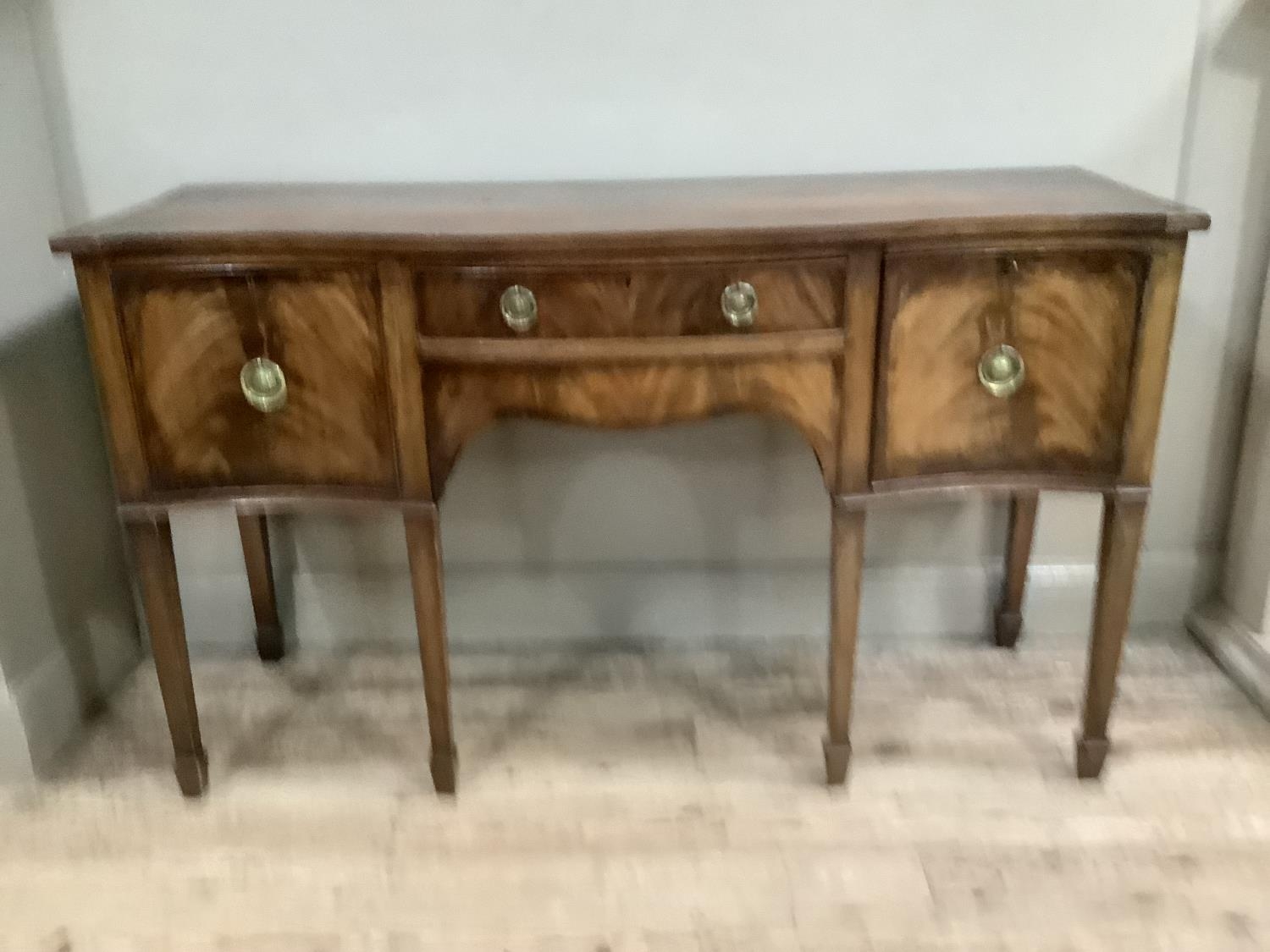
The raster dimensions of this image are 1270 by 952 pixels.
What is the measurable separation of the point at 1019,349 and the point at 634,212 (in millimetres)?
521

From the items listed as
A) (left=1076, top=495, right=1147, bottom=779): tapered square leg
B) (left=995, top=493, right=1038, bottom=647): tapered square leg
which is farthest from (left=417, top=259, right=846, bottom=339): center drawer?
(left=995, top=493, right=1038, bottom=647): tapered square leg

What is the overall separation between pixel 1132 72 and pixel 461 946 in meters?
1.59

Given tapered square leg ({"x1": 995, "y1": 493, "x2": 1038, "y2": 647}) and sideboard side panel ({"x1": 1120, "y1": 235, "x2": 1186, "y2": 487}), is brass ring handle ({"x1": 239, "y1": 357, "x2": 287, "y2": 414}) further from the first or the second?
tapered square leg ({"x1": 995, "y1": 493, "x2": 1038, "y2": 647})

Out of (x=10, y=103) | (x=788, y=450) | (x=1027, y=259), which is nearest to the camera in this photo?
(x=1027, y=259)

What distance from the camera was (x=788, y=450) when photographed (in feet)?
5.95

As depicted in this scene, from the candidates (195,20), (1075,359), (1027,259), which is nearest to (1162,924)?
(1075,359)

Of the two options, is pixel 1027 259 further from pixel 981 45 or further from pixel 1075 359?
pixel 981 45

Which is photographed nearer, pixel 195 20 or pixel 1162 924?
pixel 1162 924

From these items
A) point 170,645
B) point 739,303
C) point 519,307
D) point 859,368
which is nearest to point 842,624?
point 859,368

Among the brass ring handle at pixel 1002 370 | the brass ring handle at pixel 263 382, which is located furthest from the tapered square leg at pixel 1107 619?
the brass ring handle at pixel 263 382

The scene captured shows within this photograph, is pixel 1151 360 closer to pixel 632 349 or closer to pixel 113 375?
pixel 632 349

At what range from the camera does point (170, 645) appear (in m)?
1.50

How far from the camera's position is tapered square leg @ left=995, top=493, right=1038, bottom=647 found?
1783 millimetres

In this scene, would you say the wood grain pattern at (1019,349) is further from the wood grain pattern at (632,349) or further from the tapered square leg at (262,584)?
the tapered square leg at (262,584)
